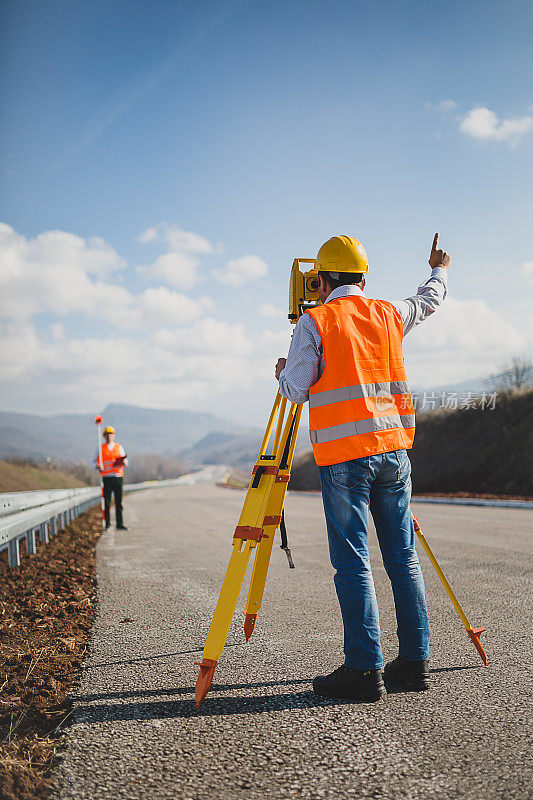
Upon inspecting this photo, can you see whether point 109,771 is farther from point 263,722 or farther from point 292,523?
point 292,523

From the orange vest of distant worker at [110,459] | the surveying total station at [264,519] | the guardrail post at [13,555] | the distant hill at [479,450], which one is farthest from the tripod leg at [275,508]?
the distant hill at [479,450]

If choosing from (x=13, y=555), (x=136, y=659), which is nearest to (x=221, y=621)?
→ (x=136, y=659)

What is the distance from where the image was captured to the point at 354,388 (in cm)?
296

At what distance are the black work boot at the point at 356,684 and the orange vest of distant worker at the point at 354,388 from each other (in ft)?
3.28

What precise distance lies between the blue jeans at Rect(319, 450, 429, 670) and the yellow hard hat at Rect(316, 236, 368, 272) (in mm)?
1003

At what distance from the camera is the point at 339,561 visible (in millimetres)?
2961

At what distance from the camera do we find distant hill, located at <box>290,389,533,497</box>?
2535 centimetres

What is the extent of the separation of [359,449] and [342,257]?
103cm

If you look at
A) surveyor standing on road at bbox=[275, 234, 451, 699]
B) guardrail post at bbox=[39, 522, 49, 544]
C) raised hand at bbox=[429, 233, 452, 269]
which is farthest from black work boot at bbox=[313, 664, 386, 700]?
guardrail post at bbox=[39, 522, 49, 544]

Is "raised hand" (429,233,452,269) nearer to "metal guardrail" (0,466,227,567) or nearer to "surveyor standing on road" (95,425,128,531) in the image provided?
"metal guardrail" (0,466,227,567)

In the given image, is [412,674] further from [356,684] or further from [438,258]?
[438,258]

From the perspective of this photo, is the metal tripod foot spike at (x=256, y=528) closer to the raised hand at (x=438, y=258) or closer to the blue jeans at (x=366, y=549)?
the blue jeans at (x=366, y=549)

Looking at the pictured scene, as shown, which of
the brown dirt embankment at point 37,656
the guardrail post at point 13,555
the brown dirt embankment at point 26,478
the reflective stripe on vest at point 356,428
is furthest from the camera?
the brown dirt embankment at point 26,478

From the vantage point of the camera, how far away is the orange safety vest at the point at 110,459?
11.8 metres
